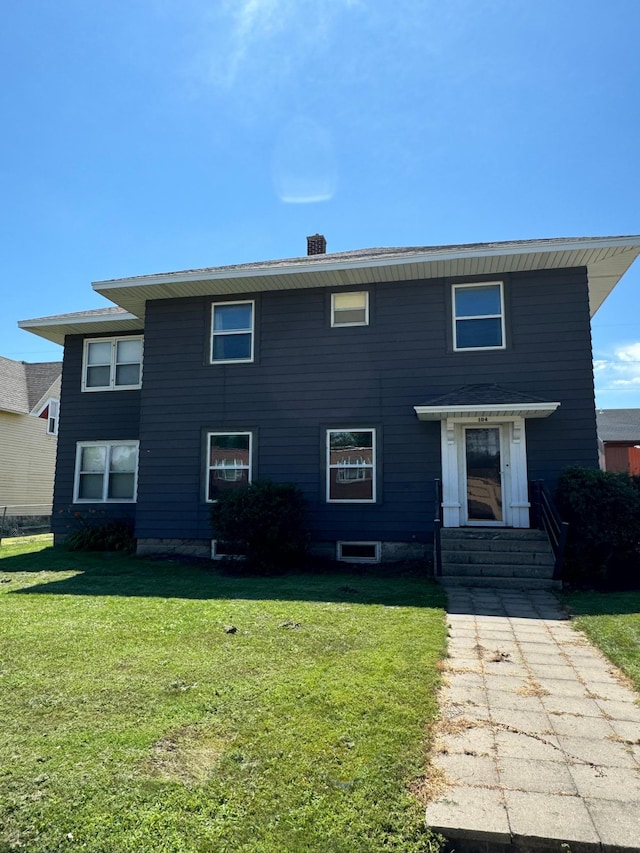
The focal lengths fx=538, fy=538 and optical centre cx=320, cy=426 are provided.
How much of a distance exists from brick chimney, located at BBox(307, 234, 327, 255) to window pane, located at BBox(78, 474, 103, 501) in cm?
778

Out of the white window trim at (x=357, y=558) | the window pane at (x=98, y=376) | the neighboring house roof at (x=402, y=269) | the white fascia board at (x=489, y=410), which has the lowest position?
the white window trim at (x=357, y=558)

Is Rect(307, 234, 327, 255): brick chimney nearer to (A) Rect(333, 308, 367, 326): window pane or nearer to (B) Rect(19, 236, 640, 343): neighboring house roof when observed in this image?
(B) Rect(19, 236, 640, 343): neighboring house roof

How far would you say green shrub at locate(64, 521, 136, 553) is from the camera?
11617mm

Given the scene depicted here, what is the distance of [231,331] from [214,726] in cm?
894

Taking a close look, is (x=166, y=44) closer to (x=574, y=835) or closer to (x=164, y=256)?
(x=164, y=256)

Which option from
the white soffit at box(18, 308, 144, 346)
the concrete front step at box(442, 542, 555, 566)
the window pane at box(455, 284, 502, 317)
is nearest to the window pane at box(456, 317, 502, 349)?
the window pane at box(455, 284, 502, 317)

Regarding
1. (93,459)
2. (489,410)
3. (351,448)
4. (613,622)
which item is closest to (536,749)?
(613,622)

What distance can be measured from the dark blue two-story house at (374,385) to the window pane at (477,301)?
1.1 inches

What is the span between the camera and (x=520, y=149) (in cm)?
1033

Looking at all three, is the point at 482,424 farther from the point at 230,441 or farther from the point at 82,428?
the point at 82,428

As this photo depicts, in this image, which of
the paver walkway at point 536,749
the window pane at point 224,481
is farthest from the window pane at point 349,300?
the paver walkway at point 536,749

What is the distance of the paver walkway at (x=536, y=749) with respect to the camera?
7.07 feet

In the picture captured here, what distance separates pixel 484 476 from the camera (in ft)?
31.8

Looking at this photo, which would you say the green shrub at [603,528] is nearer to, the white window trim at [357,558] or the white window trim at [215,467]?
the white window trim at [357,558]
